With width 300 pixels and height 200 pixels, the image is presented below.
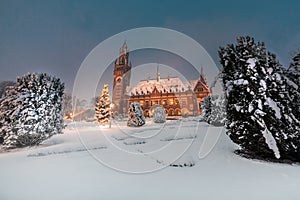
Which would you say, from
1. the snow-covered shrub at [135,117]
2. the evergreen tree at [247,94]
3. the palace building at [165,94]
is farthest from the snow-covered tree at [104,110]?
the palace building at [165,94]

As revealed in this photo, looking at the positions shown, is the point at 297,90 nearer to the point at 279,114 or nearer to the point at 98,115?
the point at 279,114

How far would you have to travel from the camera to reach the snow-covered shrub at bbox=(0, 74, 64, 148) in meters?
7.59

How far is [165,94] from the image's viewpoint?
136ft

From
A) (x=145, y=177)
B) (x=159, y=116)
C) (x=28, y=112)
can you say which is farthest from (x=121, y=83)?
(x=145, y=177)

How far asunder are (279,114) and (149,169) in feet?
14.0

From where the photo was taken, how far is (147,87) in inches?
1748

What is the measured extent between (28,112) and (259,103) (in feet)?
32.3

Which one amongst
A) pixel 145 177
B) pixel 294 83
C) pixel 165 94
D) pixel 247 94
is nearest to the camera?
pixel 145 177

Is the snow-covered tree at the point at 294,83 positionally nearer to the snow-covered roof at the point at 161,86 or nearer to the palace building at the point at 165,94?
the palace building at the point at 165,94

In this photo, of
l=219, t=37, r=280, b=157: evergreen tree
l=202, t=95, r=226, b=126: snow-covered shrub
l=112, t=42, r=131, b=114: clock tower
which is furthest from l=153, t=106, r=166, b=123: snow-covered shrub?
l=112, t=42, r=131, b=114: clock tower

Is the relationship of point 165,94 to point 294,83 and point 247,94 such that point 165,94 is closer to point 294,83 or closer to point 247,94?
point 294,83

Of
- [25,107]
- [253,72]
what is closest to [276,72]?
[253,72]

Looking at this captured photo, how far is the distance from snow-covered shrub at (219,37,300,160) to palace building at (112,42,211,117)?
2964 centimetres

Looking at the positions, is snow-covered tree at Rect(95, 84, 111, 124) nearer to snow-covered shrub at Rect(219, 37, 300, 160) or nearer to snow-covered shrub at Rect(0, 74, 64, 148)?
snow-covered shrub at Rect(0, 74, 64, 148)
